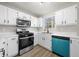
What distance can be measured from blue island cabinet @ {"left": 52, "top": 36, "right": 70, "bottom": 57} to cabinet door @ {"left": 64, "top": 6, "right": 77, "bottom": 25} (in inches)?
22.7

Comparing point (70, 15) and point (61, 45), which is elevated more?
point (70, 15)

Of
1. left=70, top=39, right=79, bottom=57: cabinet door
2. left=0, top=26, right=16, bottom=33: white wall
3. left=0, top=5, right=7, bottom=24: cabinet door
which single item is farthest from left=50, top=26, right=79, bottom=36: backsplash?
left=0, top=5, right=7, bottom=24: cabinet door

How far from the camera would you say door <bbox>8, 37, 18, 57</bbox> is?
2144 millimetres

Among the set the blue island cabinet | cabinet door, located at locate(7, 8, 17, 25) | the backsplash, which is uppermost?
cabinet door, located at locate(7, 8, 17, 25)

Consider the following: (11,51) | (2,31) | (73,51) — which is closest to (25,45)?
(11,51)

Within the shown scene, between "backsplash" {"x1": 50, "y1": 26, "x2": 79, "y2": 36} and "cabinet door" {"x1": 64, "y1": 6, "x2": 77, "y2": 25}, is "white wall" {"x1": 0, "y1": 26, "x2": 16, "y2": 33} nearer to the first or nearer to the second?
"backsplash" {"x1": 50, "y1": 26, "x2": 79, "y2": 36}

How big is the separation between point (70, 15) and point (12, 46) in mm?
2039

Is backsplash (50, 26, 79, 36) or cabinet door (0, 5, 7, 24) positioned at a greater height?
cabinet door (0, 5, 7, 24)

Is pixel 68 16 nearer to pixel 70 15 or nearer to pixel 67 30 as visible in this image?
pixel 70 15

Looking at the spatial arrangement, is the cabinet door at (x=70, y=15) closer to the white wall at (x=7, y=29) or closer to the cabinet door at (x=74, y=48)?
the cabinet door at (x=74, y=48)

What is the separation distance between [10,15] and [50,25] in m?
2.05

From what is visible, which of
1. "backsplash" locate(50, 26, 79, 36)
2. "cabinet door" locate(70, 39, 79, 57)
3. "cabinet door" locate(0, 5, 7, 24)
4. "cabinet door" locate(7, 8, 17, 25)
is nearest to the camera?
"cabinet door" locate(70, 39, 79, 57)

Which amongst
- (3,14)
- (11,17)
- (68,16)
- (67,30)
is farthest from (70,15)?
(3,14)

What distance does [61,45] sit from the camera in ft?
7.82
